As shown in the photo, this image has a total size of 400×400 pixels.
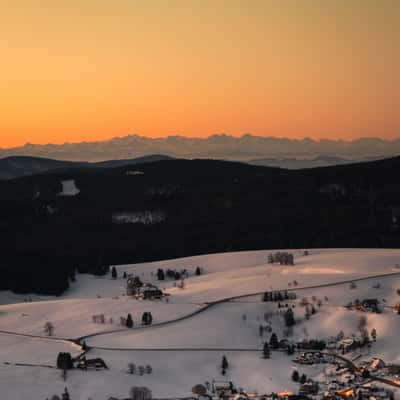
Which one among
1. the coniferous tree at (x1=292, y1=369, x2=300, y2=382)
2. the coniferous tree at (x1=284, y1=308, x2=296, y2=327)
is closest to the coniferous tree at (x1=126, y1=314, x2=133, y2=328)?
the coniferous tree at (x1=284, y1=308, x2=296, y2=327)

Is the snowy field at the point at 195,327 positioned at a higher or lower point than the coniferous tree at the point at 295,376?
higher

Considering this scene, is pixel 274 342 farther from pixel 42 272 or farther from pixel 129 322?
pixel 42 272

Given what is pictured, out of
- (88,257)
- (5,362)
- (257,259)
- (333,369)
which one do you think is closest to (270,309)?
(333,369)

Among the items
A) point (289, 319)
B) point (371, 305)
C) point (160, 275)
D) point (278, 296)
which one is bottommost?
point (160, 275)

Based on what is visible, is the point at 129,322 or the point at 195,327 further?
the point at 129,322

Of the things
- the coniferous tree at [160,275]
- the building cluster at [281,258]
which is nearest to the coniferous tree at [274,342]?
the building cluster at [281,258]

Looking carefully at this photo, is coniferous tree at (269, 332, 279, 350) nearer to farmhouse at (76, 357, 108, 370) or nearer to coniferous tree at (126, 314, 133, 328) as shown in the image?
coniferous tree at (126, 314, 133, 328)

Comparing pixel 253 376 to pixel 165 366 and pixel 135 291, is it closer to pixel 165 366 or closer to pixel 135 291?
pixel 165 366

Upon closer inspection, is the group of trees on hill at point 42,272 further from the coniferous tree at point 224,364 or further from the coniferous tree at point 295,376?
the coniferous tree at point 295,376

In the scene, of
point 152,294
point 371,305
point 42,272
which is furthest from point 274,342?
point 42,272
